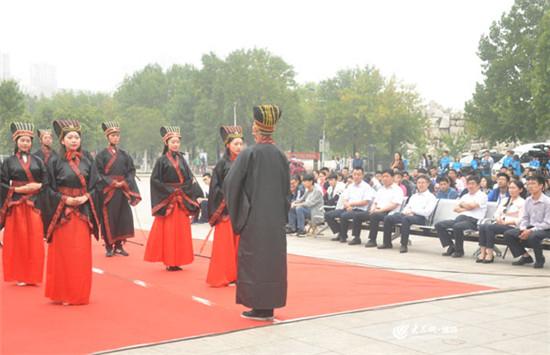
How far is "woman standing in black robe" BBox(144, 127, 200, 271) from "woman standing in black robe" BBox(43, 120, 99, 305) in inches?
86.5

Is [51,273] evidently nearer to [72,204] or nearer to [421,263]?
[72,204]

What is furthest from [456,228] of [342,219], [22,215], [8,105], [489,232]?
[8,105]

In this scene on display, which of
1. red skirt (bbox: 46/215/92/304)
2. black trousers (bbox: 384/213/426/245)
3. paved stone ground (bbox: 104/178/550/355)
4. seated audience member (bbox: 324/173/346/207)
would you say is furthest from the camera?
seated audience member (bbox: 324/173/346/207)

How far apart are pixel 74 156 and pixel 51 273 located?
1309mm

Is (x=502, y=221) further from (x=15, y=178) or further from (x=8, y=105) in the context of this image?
(x=8, y=105)

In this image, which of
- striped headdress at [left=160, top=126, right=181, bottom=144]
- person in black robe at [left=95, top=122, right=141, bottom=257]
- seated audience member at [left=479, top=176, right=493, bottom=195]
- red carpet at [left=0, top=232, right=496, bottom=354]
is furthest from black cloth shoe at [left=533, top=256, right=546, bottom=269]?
person in black robe at [left=95, top=122, right=141, bottom=257]

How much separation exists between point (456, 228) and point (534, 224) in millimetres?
1493

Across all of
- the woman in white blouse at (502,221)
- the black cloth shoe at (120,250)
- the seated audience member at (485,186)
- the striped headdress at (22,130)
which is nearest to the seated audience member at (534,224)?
the woman in white blouse at (502,221)

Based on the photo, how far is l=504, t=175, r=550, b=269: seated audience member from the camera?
1030cm

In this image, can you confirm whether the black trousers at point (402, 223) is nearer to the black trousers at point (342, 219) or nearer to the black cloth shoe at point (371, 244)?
the black cloth shoe at point (371, 244)

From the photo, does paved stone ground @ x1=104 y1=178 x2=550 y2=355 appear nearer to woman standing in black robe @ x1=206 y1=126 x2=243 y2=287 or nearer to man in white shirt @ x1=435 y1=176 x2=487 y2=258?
woman standing in black robe @ x1=206 y1=126 x2=243 y2=287

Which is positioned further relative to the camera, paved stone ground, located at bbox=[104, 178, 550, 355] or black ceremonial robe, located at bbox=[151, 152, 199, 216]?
black ceremonial robe, located at bbox=[151, 152, 199, 216]

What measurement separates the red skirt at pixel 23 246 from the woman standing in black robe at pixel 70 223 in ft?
3.73

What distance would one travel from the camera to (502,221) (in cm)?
1098
